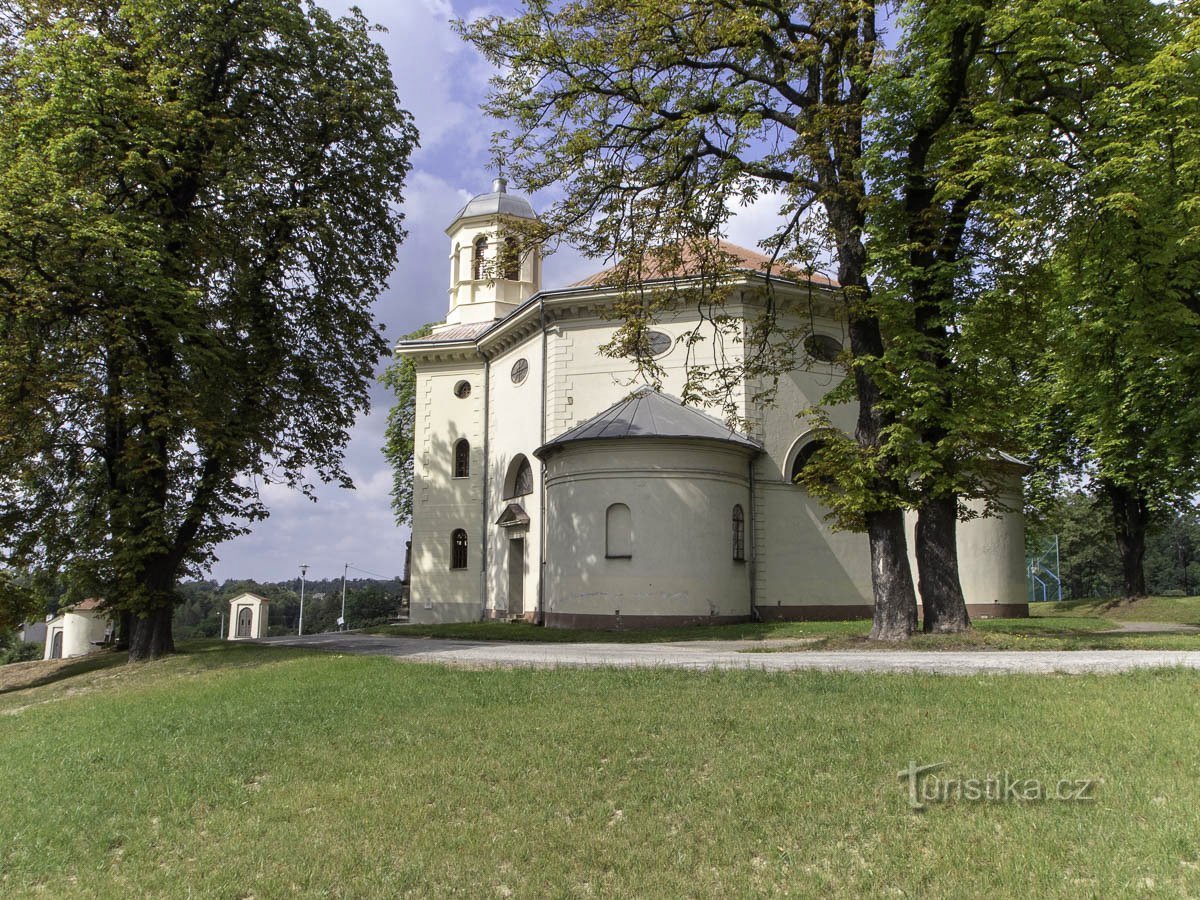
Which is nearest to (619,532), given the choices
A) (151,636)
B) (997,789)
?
(151,636)

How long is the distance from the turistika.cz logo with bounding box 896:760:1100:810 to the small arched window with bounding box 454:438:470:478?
27180 millimetres

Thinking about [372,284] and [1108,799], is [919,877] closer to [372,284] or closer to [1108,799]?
[1108,799]

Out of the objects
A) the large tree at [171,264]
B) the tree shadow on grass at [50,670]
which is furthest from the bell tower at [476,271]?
the tree shadow on grass at [50,670]

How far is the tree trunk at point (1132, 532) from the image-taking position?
99.5 ft

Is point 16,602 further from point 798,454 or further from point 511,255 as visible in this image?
point 798,454

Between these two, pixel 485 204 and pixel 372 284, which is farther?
pixel 485 204

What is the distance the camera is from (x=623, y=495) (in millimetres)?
22422

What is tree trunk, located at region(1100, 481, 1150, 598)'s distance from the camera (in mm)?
30328

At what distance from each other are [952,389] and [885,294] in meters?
1.99

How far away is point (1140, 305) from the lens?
14195 mm

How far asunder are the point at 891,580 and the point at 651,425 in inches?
379

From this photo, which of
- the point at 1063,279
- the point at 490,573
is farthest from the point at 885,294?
the point at 490,573

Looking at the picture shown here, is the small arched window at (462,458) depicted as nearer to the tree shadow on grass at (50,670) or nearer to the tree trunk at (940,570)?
the tree shadow on grass at (50,670)

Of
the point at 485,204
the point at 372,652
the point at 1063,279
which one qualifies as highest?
the point at 485,204
